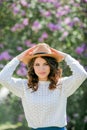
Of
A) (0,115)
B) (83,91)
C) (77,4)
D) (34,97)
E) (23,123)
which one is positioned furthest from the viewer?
(0,115)

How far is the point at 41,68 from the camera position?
15.2 feet

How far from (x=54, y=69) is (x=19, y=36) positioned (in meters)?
4.83

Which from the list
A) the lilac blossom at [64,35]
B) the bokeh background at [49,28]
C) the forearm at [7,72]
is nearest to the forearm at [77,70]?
the forearm at [7,72]

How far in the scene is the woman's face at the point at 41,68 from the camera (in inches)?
182

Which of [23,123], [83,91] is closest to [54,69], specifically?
[83,91]

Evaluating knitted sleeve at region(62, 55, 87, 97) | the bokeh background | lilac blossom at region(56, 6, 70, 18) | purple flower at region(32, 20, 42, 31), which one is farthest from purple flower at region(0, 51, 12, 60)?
knitted sleeve at region(62, 55, 87, 97)

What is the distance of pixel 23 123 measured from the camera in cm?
993

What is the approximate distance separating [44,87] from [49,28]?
474 cm

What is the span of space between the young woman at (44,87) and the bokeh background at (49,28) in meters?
4.17

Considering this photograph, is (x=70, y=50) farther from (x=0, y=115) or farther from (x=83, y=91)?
(x=0, y=115)

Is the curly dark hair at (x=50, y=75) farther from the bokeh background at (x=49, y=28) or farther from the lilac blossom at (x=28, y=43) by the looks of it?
the lilac blossom at (x=28, y=43)

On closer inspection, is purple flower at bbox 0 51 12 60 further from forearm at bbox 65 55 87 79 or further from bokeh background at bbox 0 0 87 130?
Result: forearm at bbox 65 55 87 79

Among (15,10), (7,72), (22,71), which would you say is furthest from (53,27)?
(7,72)

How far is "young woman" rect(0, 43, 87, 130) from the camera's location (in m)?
4.56
